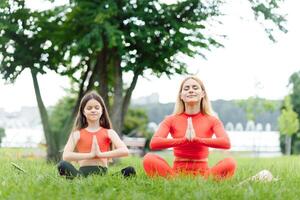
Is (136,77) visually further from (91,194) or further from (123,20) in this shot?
(91,194)

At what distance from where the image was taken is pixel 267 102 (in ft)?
123

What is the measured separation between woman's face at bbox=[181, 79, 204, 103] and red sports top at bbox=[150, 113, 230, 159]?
0.19 m

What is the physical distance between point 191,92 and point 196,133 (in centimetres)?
44

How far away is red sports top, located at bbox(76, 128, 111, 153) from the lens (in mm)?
6094

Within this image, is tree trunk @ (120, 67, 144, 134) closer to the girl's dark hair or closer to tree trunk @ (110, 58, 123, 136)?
tree trunk @ (110, 58, 123, 136)

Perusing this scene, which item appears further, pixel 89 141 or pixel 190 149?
pixel 89 141

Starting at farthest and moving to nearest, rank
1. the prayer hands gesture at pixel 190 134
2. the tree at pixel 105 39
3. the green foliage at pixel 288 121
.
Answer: the green foliage at pixel 288 121 → the tree at pixel 105 39 → the prayer hands gesture at pixel 190 134

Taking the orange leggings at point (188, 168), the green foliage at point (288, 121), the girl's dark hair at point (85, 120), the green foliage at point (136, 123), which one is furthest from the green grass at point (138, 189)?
the green foliage at point (288, 121)

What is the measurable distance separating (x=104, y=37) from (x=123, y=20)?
0.58m

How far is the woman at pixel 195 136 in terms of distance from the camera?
583cm

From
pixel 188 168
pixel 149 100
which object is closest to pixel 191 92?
pixel 188 168

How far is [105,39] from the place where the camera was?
1284cm

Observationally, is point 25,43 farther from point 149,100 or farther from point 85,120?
point 149,100

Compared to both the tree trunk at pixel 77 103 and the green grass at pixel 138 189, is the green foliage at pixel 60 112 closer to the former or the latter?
the tree trunk at pixel 77 103
